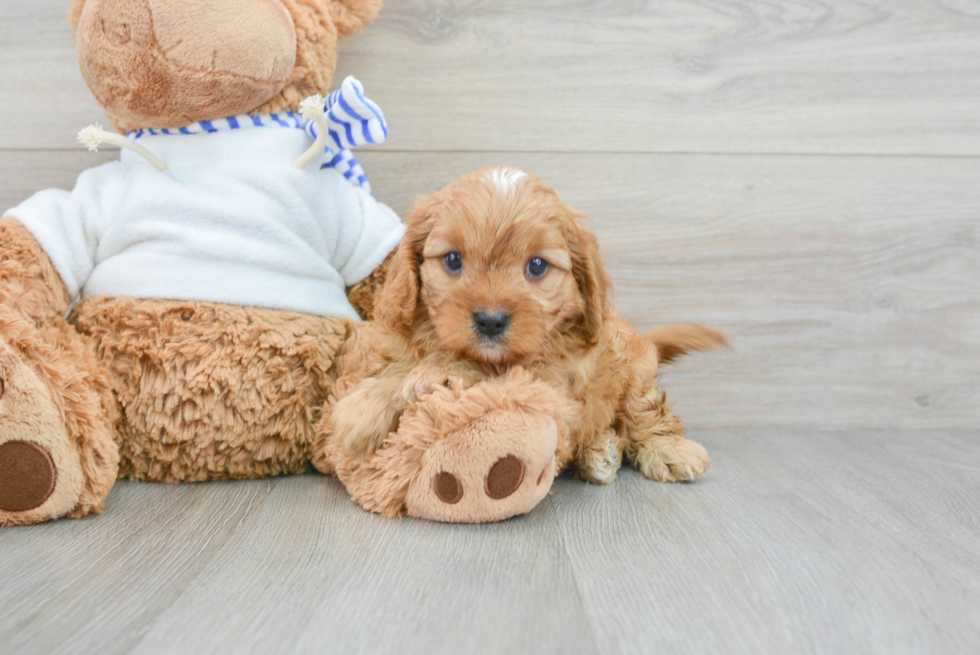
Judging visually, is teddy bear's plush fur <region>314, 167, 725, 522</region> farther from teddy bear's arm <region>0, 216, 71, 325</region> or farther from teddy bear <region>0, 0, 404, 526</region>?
teddy bear's arm <region>0, 216, 71, 325</region>

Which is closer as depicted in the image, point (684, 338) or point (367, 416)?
point (367, 416)

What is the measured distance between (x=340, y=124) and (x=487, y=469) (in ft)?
2.44

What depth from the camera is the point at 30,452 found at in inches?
43.1

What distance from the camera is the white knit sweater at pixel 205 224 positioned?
133 centimetres

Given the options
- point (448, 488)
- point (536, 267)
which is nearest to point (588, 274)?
point (536, 267)

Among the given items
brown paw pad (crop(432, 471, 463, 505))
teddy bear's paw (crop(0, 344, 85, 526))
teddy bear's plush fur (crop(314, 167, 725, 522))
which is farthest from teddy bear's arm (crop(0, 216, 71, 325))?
brown paw pad (crop(432, 471, 463, 505))

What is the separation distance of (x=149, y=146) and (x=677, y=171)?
1.22m

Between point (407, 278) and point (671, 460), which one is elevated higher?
point (407, 278)

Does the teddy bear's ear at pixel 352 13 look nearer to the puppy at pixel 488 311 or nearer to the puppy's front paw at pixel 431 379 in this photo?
the puppy at pixel 488 311

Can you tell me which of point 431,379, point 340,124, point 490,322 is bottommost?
point 431,379

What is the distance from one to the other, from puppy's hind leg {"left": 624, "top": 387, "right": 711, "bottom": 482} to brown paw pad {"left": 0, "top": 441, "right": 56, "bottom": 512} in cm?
106

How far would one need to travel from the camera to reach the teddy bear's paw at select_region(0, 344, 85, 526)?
1.08 metres

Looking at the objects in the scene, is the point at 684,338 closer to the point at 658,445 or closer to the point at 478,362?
the point at 658,445

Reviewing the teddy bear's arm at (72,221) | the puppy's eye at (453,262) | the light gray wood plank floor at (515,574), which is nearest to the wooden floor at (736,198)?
the light gray wood plank floor at (515,574)
